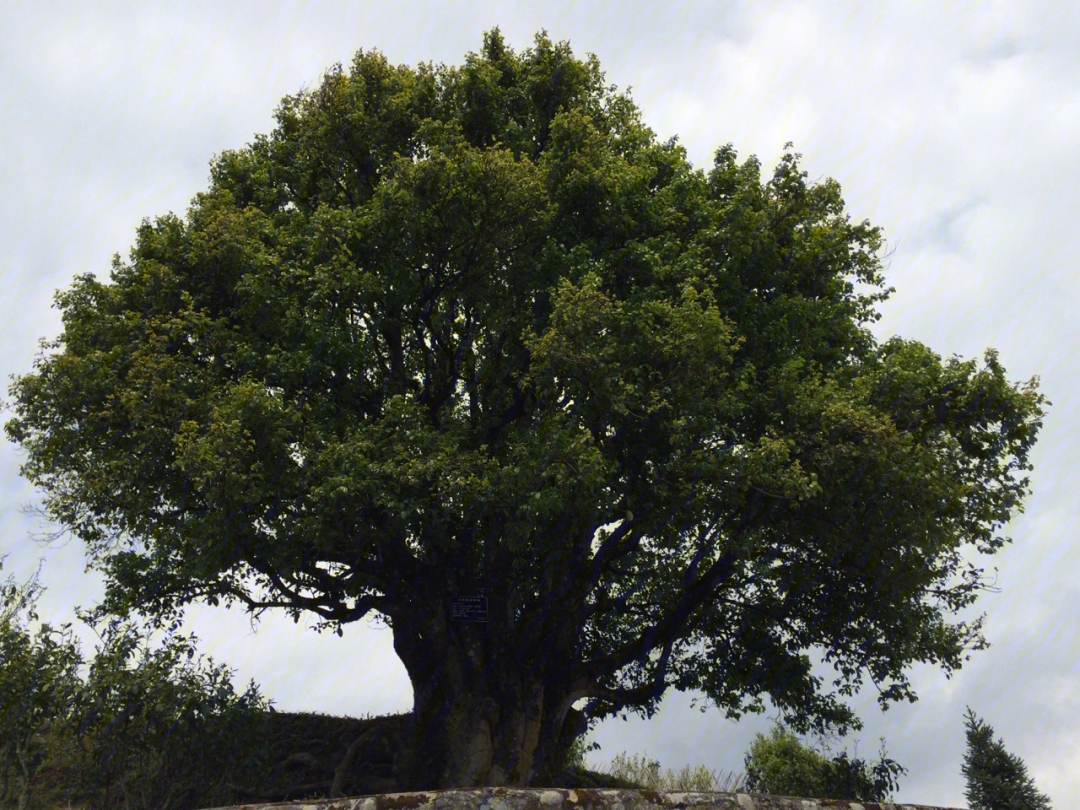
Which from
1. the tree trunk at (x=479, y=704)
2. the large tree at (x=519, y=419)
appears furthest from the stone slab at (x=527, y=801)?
the tree trunk at (x=479, y=704)

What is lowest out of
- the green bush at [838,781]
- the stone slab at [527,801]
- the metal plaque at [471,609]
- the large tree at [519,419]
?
the stone slab at [527,801]

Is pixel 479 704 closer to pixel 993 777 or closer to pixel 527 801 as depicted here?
pixel 527 801

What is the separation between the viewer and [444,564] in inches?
756

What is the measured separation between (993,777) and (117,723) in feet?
82.4

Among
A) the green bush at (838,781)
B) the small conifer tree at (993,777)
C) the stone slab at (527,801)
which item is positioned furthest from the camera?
the small conifer tree at (993,777)

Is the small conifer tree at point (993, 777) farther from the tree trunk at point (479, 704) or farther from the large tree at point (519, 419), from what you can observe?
the tree trunk at point (479, 704)

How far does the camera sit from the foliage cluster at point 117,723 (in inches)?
638

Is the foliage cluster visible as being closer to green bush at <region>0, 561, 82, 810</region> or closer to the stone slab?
green bush at <region>0, 561, 82, 810</region>

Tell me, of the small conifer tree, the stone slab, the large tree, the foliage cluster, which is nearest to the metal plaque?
the large tree

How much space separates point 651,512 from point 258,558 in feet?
22.6

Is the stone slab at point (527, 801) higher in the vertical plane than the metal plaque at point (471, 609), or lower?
lower

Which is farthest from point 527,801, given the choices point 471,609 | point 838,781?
point 838,781

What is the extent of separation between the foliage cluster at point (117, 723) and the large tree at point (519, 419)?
6.29 ft

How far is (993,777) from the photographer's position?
29031mm
